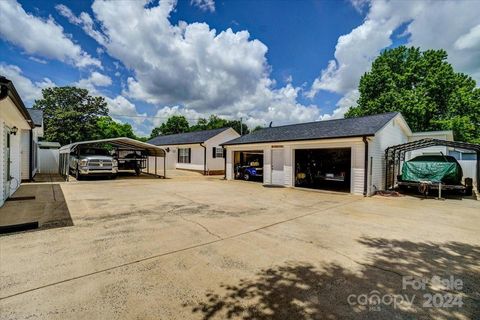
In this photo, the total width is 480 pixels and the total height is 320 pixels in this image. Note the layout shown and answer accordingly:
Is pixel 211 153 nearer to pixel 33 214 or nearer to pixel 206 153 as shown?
pixel 206 153

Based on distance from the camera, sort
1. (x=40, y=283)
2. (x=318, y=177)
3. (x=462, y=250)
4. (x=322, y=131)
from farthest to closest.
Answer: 1. (x=318, y=177)
2. (x=322, y=131)
3. (x=462, y=250)
4. (x=40, y=283)

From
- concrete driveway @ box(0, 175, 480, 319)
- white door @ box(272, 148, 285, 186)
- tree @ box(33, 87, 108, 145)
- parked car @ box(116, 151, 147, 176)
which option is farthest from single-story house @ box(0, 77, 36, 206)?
tree @ box(33, 87, 108, 145)

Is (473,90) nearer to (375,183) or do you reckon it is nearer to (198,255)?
(375,183)

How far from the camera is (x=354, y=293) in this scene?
2.69m

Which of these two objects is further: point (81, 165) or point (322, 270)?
point (81, 165)

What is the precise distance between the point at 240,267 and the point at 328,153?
14340mm

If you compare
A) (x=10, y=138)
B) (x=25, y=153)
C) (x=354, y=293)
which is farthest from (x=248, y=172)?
(x=25, y=153)

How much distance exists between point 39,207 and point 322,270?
7.89 metres

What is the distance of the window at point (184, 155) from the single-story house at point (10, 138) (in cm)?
1190

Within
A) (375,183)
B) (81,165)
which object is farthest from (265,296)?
(81,165)

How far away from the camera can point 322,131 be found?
12094 millimetres

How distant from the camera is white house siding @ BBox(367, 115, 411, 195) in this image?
10.1 m

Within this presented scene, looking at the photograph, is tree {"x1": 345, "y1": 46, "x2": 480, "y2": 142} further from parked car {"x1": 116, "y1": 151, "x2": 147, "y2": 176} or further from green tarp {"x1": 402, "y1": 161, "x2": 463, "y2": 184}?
parked car {"x1": 116, "y1": 151, "x2": 147, "y2": 176}

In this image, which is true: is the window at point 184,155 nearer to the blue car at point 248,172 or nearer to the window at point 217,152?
the window at point 217,152
